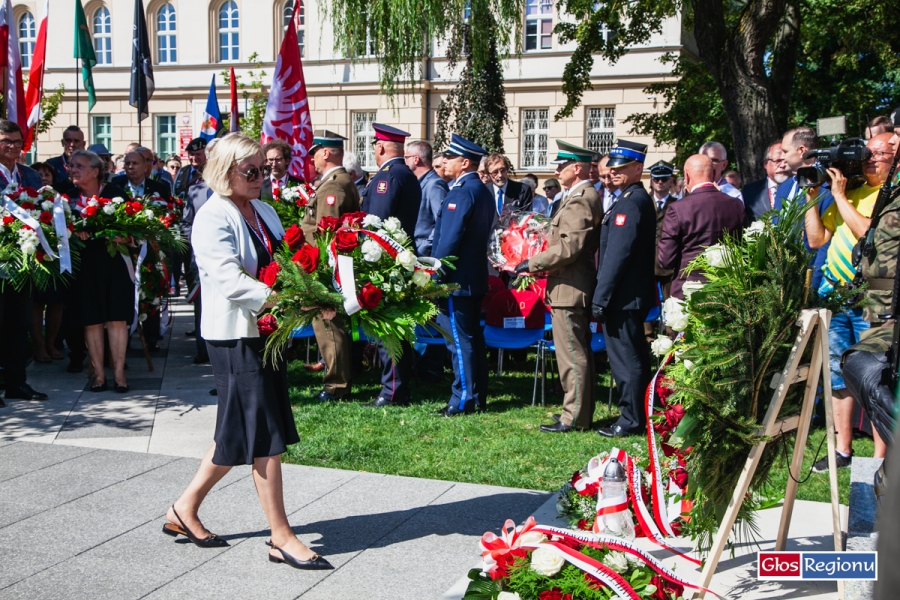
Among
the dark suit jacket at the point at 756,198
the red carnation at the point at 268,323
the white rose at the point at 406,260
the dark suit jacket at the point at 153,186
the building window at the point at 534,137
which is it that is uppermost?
the building window at the point at 534,137

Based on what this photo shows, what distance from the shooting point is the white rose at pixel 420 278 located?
4.35 meters

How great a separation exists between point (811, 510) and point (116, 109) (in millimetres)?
32806

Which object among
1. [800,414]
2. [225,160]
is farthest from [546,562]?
[225,160]

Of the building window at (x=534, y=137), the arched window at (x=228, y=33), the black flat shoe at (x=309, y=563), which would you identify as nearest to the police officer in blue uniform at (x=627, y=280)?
the black flat shoe at (x=309, y=563)

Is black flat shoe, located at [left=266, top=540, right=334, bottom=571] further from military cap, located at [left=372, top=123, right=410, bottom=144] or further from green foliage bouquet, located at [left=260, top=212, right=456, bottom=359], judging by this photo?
military cap, located at [left=372, top=123, right=410, bottom=144]

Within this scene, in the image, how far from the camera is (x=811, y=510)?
5117 mm

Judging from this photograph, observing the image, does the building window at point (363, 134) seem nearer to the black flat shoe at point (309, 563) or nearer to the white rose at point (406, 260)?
the white rose at point (406, 260)

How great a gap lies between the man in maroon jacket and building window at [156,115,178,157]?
29271 millimetres

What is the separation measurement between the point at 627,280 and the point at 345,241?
321 centimetres

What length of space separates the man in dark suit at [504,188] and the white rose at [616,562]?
22.9 feet

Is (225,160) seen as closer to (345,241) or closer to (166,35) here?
(345,241)

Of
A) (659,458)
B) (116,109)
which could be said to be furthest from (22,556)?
(116,109)

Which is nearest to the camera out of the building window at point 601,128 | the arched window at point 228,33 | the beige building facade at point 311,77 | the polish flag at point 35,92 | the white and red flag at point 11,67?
the white and red flag at point 11,67

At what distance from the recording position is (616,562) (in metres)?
3.51
